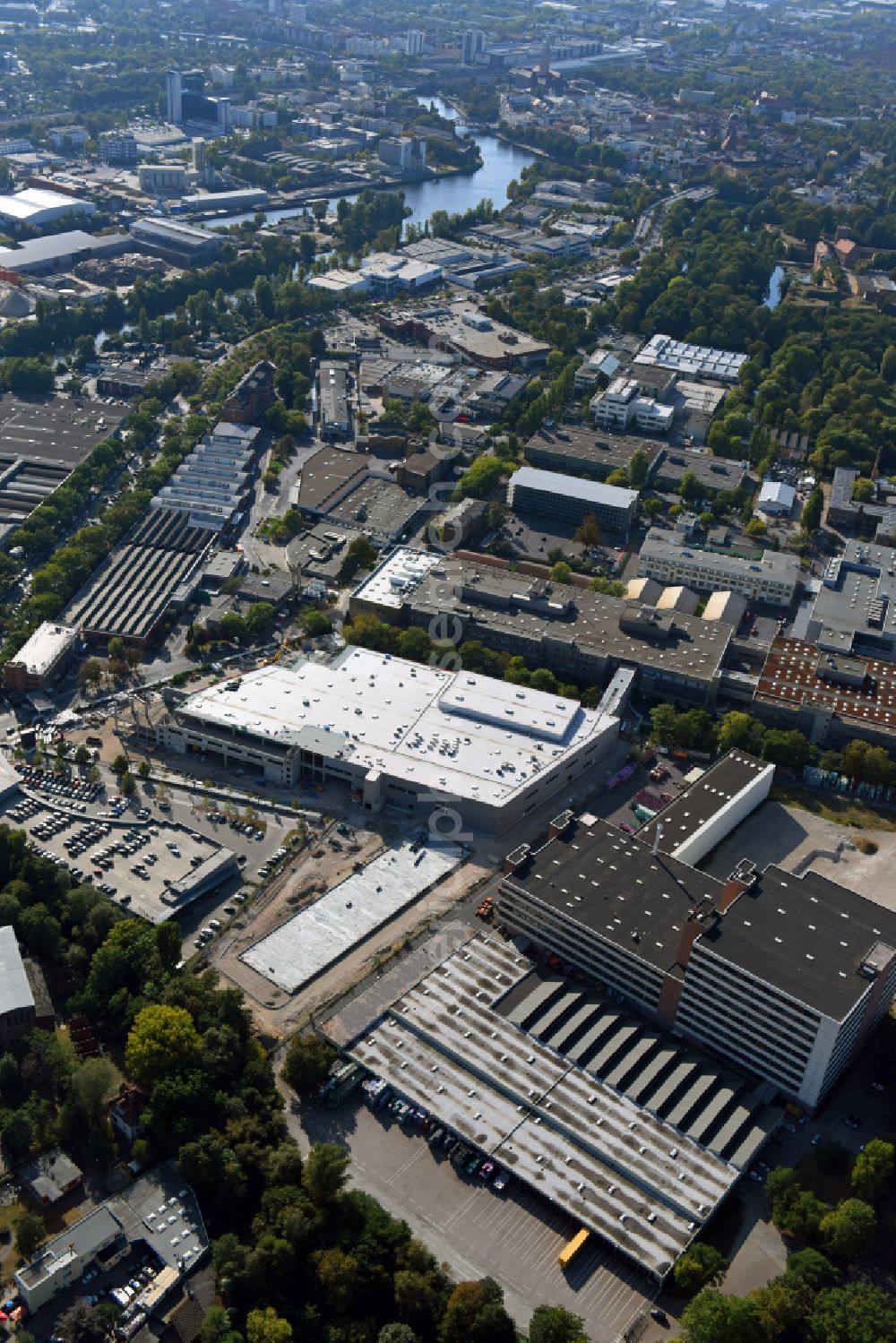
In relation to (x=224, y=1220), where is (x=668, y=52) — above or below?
above

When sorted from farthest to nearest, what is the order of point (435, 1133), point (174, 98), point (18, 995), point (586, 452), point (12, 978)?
1. point (174, 98)
2. point (586, 452)
3. point (12, 978)
4. point (18, 995)
5. point (435, 1133)

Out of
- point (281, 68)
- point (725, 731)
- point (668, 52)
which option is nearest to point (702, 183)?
point (281, 68)

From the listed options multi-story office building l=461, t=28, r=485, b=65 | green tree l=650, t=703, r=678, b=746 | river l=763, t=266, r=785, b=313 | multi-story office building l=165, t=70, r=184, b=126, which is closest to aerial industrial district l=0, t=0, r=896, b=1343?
green tree l=650, t=703, r=678, b=746

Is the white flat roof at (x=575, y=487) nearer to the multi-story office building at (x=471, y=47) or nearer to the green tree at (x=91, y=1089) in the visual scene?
the green tree at (x=91, y=1089)

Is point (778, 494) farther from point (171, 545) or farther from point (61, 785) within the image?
point (61, 785)

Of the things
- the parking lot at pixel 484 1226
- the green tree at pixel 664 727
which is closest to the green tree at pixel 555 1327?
the parking lot at pixel 484 1226

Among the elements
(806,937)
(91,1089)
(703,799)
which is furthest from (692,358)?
(91,1089)

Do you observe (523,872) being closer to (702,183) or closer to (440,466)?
(440,466)

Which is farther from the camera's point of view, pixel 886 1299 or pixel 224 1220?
pixel 224 1220
